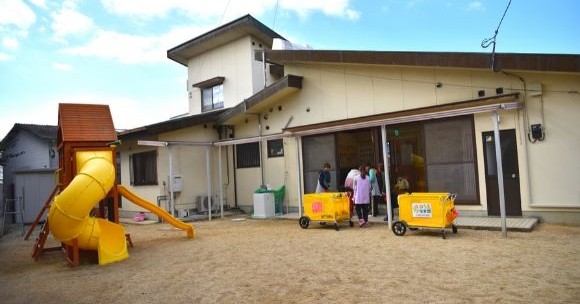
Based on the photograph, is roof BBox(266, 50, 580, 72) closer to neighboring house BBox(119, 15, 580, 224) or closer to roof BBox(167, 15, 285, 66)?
neighboring house BBox(119, 15, 580, 224)

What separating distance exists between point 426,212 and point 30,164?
67.0ft

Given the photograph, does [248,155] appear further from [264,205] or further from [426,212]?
[426,212]

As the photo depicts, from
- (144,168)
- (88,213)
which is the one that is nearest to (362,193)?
(88,213)

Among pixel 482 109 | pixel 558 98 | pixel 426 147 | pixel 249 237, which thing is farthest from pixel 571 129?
pixel 249 237

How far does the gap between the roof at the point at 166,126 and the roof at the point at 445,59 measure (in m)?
3.72

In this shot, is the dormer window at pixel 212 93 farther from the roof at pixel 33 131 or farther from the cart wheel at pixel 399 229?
the cart wheel at pixel 399 229

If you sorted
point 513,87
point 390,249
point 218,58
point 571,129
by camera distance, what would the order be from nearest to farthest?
point 390,249 → point 571,129 → point 513,87 → point 218,58

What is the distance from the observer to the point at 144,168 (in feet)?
49.8

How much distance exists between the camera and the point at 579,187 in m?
8.84

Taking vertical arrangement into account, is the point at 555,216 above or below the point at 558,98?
below

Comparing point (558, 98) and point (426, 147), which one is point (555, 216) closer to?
point (558, 98)

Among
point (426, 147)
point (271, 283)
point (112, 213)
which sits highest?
point (426, 147)

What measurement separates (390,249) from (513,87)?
5.06m

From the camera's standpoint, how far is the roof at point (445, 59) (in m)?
8.41
